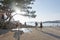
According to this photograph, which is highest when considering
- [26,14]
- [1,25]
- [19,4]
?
[19,4]

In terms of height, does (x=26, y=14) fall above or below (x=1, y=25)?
above

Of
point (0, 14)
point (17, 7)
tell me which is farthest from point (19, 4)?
point (0, 14)

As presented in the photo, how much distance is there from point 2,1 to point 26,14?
22.9 feet

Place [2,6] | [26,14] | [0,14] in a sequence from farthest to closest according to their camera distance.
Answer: [26,14] → [0,14] → [2,6]

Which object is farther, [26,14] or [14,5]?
[26,14]

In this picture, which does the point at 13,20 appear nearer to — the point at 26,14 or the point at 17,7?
the point at 26,14

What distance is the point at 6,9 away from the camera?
89.1 ft

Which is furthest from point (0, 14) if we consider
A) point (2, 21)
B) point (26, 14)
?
point (26, 14)

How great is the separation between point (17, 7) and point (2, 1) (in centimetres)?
299

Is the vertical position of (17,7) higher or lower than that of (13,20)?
higher

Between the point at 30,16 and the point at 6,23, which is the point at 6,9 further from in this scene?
the point at 30,16

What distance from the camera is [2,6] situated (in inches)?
1051

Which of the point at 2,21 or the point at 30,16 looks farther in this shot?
the point at 30,16

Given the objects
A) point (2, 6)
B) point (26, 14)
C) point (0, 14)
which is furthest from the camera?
point (26, 14)
